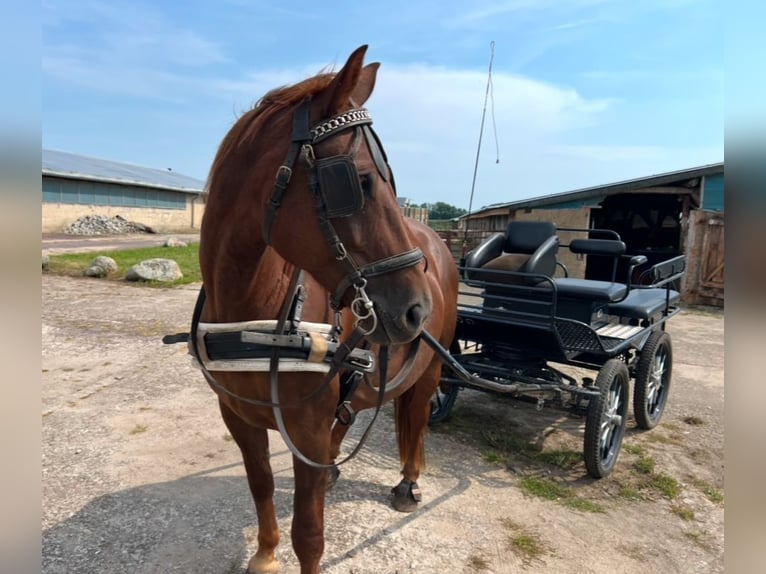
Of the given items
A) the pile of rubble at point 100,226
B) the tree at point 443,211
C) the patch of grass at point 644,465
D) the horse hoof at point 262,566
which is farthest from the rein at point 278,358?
the tree at point 443,211

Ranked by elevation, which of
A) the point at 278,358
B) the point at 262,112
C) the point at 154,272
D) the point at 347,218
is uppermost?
the point at 262,112

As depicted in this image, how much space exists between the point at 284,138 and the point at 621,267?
37.3 ft

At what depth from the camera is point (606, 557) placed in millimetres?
2789

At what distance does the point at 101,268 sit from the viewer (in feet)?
40.2

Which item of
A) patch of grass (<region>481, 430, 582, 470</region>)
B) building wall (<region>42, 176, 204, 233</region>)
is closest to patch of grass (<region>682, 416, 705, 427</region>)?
patch of grass (<region>481, 430, 582, 470</region>)

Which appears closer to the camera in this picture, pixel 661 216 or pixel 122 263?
pixel 122 263

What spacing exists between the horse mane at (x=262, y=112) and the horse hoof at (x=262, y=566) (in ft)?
6.51

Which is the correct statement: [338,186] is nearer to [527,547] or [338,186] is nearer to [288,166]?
[288,166]

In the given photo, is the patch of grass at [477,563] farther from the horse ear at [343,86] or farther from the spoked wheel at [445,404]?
the horse ear at [343,86]

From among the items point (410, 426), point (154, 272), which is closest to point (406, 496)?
point (410, 426)

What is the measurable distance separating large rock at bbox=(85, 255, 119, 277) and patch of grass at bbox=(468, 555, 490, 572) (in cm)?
1225

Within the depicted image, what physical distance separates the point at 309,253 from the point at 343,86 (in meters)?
0.58

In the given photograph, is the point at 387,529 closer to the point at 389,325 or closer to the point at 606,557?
the point at 606,557
